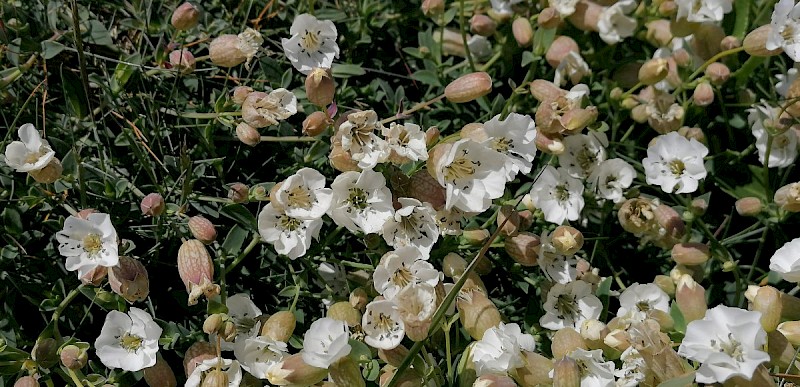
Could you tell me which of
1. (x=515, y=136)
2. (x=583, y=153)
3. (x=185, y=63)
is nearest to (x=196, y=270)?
(x=185, y=63)

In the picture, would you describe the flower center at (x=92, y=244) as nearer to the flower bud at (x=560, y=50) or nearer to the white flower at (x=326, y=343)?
the white flower at (x=326, y=343)

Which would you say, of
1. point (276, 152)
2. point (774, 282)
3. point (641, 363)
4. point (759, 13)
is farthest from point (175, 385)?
point (759, 13)

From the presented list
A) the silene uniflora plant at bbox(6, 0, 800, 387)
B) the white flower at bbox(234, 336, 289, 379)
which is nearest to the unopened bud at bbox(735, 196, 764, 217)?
the silene uniflora plant at bbox(6, 0, 800, 387)

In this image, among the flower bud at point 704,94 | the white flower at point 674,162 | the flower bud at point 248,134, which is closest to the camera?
the flower bud at point 248,134

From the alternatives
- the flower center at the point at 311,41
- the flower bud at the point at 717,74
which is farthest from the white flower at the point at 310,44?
the flower bud at the point at 717,74

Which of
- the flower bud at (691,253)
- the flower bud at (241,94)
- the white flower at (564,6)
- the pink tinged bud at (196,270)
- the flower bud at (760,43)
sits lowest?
the flower bud at (691,253)

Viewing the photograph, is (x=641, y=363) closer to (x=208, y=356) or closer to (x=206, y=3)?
(x=208, y=356)

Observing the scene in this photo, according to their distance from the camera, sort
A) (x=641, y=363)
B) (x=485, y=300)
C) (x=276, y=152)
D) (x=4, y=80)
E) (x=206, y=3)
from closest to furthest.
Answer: (x=641, y=363) < (x=485, y=300) < (x=4, y=80) < (x=276, y=152) < (x=206, y=3)

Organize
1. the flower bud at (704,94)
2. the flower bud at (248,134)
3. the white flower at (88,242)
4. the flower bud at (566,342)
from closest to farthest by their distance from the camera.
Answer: the white flower at (88,242), the flower bud at (566,342), the flower bud at (248,134), the flower bud at (704,94)
